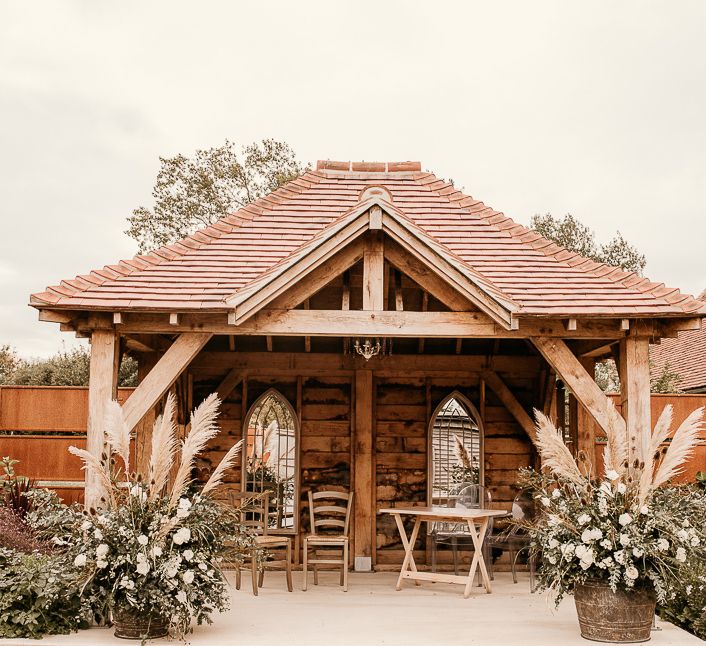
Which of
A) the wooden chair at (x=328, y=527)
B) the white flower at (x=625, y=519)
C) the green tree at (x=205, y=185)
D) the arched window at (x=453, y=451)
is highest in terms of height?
the green tree at (x=205, y=185)

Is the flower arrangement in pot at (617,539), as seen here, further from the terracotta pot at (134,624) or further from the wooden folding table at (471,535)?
the terracotta pot at (134,624)

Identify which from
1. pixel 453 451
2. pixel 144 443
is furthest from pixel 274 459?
pixel 453 451

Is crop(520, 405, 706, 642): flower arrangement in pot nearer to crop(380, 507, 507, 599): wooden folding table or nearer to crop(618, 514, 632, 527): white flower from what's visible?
crop(618, 514, 632, 527): white flower

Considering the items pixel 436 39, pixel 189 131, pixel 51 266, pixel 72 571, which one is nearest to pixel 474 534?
pixel 72 571

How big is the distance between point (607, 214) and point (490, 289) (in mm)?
21684

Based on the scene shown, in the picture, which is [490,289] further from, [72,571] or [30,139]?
[30,139]

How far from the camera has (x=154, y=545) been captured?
6422 millimetres

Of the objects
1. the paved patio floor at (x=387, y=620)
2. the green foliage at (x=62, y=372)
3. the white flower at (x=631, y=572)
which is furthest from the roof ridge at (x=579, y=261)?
the green foliage at (x=62, y=372)

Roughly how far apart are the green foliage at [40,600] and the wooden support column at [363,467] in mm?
4537

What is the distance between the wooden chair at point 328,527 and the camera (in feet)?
29.7

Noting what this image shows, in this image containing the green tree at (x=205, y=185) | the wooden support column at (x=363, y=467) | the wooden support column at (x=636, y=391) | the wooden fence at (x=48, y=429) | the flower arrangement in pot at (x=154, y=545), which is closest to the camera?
the flower arrangement in pot at (x=154, y=545)

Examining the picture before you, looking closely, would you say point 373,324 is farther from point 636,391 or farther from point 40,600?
point 40,600

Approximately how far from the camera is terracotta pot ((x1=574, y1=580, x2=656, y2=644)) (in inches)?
261

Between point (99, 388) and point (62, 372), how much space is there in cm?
1370
